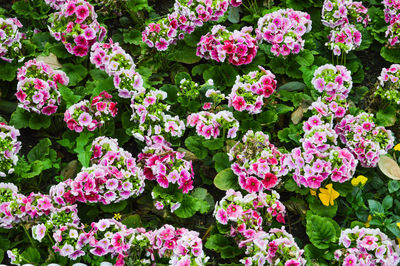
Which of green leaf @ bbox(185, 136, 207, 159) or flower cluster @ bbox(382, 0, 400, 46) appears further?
flower cluster @ bbox(382, 0, 400, 46)

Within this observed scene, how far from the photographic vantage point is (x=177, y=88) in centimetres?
434

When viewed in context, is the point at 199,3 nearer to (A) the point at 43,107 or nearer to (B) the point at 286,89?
(B) the point at 286,89

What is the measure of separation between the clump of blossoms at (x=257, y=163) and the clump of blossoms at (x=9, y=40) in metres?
2.12

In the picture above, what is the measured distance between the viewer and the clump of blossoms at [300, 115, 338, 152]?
12.1ft

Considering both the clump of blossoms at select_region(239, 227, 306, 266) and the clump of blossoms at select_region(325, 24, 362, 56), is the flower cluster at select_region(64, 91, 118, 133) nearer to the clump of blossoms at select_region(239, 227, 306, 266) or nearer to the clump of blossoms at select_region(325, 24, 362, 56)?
the clump of blossoms at select_region(239, 227, 306, 266)

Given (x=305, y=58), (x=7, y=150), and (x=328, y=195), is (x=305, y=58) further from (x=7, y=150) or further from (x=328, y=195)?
(x=7, y=150)

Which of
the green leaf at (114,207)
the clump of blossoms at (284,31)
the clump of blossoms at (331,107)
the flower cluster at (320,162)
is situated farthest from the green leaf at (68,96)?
the clump of blossoms at (331,107)

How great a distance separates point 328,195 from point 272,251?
2.20ft

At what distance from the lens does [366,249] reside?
3270mm

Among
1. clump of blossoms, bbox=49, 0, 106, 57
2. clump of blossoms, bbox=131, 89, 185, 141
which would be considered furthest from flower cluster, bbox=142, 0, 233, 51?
clump of blossoms, bbox=131, 89, 185, 141

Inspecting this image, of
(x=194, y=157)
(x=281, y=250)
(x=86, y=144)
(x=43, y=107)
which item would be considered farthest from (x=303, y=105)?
(x=43, y=107)

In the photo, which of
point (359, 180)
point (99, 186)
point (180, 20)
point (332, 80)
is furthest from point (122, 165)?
point (332, 80)

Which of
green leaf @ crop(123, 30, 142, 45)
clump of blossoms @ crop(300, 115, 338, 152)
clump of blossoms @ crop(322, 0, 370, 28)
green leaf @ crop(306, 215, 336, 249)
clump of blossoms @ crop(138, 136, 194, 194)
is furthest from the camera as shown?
green leaf @ crop(123, 30, 142, 45)

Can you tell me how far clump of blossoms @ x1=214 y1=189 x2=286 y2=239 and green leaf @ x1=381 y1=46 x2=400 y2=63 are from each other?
6.80 ft
